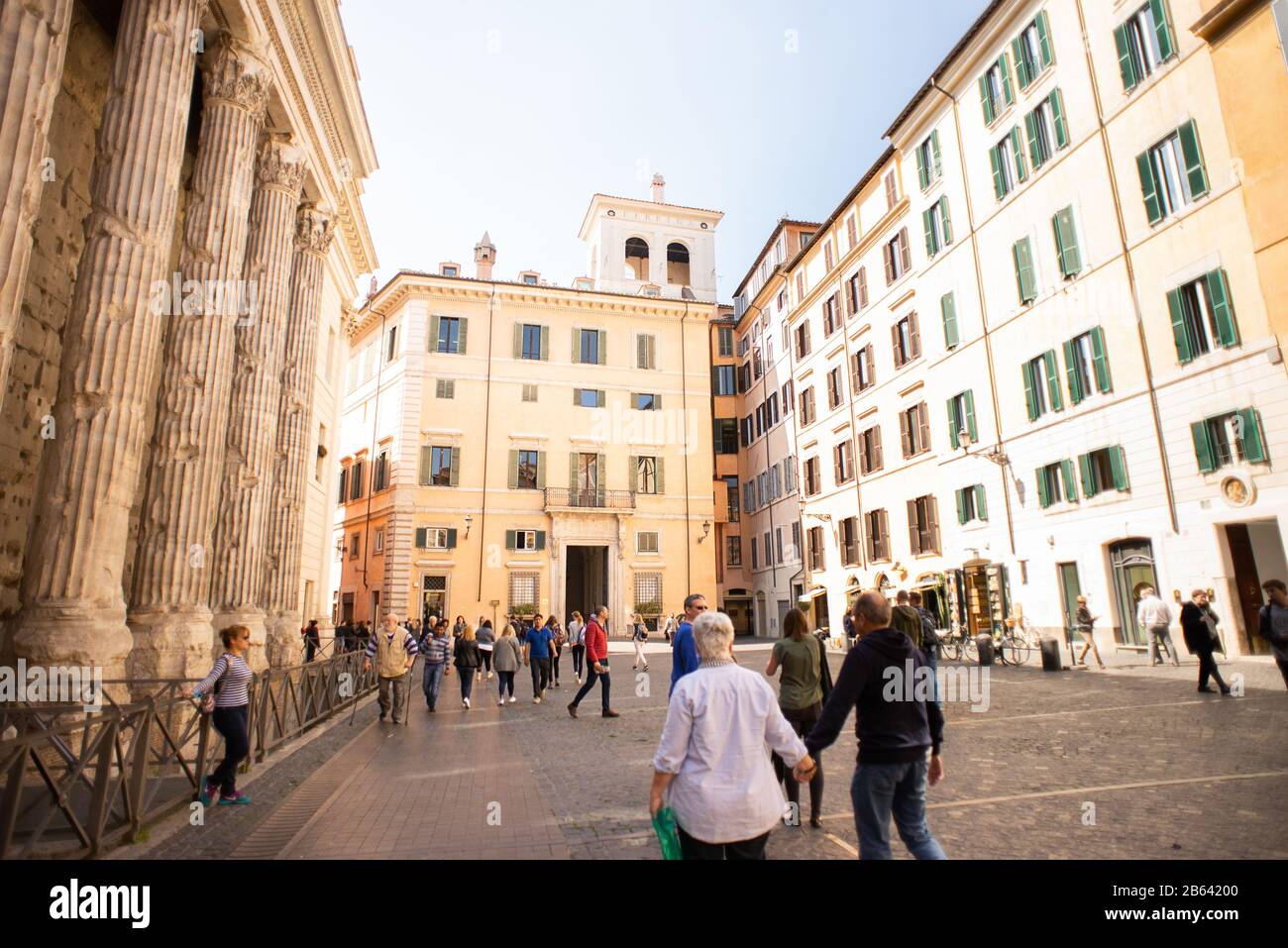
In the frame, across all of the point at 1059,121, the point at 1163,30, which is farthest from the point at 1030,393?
the point at 1163,30

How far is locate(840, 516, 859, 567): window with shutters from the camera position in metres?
28.9

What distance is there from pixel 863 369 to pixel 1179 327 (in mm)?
13726

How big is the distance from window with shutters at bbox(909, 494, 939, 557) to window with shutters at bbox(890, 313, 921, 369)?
5312mm

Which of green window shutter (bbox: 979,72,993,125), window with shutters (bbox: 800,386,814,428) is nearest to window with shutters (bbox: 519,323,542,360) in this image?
window with shutters (bbox: 800,386,814,428)

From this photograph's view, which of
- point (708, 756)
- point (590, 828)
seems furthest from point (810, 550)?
point (708, 756)

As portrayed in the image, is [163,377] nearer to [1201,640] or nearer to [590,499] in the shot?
[1201,640]

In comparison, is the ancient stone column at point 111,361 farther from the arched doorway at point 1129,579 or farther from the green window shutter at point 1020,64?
the green window shutter at point 1020,64

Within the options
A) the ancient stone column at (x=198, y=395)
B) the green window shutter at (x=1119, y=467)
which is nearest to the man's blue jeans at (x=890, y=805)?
the ancient stone column at (x=198, y=395)

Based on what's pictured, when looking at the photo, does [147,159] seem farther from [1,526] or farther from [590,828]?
[590,828]

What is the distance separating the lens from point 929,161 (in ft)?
81.9

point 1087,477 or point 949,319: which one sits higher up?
point 949,319

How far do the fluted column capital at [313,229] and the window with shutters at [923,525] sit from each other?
2013 cm

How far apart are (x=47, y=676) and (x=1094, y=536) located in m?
20.3
